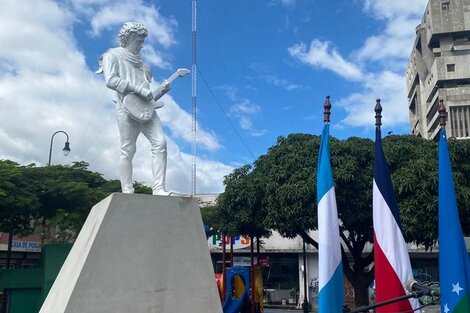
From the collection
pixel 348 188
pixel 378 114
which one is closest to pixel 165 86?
pixel 378 114

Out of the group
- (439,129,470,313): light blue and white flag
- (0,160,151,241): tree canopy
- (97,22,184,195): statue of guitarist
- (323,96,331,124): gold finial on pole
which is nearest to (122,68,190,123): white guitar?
(97,22,184,195): statue of guitarist

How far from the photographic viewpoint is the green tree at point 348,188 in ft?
53.2

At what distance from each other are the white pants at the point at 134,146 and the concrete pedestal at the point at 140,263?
2.29 feet

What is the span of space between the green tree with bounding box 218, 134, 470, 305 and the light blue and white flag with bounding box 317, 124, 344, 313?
8.27m

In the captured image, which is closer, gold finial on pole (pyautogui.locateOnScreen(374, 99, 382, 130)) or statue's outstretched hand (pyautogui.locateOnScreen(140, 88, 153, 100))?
gold finial on pole (pyautogui.locateOnScreen(374, 99, 382, 130))

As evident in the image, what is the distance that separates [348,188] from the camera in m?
16.7

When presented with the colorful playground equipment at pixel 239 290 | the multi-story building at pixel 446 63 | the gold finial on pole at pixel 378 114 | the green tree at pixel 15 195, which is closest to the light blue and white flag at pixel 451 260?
the gold finial on pole at pixel 378 114

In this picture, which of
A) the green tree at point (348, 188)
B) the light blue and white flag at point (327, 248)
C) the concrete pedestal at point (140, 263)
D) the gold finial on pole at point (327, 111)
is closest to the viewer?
the light blue and white flag at point (327, 248)

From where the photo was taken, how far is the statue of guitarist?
9570 mm

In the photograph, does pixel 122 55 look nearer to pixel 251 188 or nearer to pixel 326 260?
pixel 326 260

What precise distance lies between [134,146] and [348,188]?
8842 mm

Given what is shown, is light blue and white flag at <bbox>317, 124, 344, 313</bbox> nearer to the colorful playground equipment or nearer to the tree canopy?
the colorful playground equipment

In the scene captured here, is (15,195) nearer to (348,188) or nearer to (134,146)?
(134,146)

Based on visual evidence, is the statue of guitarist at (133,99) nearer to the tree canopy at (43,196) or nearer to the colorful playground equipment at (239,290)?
the tree canopy at (43,196)
